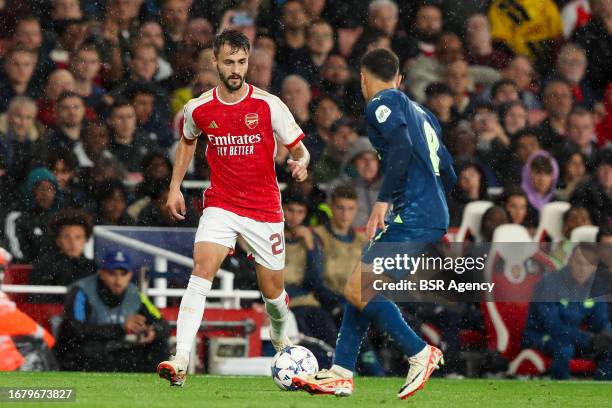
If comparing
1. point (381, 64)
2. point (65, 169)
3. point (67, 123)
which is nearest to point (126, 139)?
point (67, 123)

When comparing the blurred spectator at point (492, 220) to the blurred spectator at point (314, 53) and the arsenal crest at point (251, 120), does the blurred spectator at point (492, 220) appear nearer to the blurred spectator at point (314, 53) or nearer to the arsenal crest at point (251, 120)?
the blurred spectator at point (314, 53)

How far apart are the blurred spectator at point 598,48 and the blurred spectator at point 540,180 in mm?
2559

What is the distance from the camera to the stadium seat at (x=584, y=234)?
42.7 ft

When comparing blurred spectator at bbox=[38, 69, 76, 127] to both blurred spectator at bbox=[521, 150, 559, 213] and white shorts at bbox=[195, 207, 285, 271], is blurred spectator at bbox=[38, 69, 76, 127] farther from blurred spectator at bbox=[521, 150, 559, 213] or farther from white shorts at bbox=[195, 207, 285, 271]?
white shorts at bbox=[195, 207, 285, 271]

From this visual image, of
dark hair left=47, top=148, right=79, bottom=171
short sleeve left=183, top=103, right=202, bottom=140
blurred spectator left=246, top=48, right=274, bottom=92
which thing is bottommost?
dark hair left=47, top=148, right=79, bottom=171

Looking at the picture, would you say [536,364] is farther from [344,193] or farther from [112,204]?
[112,204]

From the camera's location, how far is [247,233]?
31.8 ft

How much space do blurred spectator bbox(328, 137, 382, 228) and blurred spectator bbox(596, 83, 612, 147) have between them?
10.5ft

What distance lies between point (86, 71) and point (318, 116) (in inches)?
93.7

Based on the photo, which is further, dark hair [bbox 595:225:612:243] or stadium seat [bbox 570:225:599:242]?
stadium seat [bbox 570:225:599:242]

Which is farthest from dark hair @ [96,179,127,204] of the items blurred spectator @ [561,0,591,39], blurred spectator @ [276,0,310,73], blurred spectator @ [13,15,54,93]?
blurred spectator @ [561,0,591,39]

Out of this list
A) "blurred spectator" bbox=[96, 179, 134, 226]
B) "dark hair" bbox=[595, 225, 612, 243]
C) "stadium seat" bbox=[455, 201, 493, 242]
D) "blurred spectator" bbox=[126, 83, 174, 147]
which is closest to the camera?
"blurred spectator" bbox=[96, 179, 134, 226]

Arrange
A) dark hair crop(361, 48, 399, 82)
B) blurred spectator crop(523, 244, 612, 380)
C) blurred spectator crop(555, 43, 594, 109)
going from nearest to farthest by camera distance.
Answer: dark hair crop(361, 48, 399, 82) → blurred spectator crop(523, 244, 612, 380) → blurred spectator crop(555, 43, 594, 109)

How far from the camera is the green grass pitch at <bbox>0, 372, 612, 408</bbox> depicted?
8.63m
